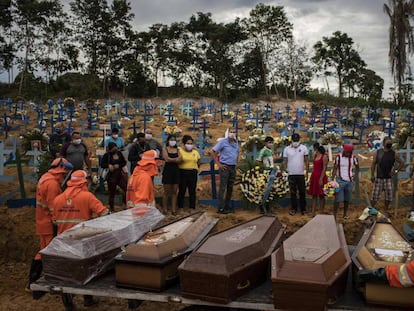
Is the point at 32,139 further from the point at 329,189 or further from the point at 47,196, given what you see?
the point at 329,189

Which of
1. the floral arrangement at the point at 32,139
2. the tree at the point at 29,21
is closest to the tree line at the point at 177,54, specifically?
the tree at the point at 29,21

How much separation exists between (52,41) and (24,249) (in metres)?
33.1

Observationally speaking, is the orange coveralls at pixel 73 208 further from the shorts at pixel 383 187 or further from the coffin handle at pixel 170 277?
the shorts at pixel 383 187

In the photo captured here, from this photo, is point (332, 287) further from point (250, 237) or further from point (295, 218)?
point (295, 218)

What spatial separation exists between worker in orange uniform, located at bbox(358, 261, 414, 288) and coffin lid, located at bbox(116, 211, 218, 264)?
1545 millimetres

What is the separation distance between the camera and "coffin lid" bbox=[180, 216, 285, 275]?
11.0 ft

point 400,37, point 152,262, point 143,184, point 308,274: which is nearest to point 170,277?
point 152,262

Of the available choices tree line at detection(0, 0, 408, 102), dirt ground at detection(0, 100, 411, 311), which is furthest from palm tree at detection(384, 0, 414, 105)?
dirt ground at detection(0, 100, 411, 311)

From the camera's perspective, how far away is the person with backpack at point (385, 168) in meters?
7.59

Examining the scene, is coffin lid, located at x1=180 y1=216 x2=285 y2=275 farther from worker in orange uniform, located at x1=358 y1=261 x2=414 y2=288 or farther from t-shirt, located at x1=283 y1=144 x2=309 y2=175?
t-shirt, located at x1=283 y1=144 x2=309 y2=175

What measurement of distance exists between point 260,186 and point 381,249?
178 inches

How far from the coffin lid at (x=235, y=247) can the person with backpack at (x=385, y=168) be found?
3753mm

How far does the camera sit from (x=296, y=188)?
26.3 ft

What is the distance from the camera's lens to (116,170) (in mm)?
7422
